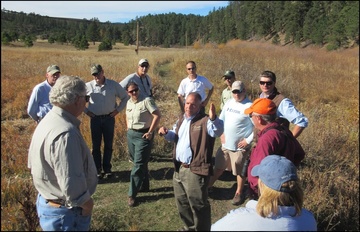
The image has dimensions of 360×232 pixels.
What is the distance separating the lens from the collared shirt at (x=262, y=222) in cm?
162

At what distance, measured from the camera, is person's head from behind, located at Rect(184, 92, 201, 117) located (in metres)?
3.15

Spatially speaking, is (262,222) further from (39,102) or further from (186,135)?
(39,102)

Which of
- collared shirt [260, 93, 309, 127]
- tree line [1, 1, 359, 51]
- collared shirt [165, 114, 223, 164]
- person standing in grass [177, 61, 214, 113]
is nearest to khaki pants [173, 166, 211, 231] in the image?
collared shirt [165, 114, 223, 164]

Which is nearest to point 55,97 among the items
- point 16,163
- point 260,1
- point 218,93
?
point 16,163

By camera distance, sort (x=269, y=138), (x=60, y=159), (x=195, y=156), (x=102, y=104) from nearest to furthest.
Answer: (x=60, y=159), (x=269, y=138), (x=195, y=156), (x=102, y=104)

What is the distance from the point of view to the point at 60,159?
6.88ft

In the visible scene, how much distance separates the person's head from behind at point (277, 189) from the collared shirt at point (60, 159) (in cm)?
123

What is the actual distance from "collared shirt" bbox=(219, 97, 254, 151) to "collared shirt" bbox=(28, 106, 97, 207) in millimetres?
2234

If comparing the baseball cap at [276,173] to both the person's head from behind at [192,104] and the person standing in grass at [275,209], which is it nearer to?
the person standing in grass at [275,209]

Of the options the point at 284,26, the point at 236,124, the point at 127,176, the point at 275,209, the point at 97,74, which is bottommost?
the point at 127,176

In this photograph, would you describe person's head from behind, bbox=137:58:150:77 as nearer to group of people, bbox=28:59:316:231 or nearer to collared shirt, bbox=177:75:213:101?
group of people, bbox=28:59:316:231

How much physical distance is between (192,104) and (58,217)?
159cm

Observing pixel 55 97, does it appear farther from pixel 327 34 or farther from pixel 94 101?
pixel 327 34

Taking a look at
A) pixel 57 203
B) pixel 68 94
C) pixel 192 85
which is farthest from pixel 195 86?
pixel 57 203
